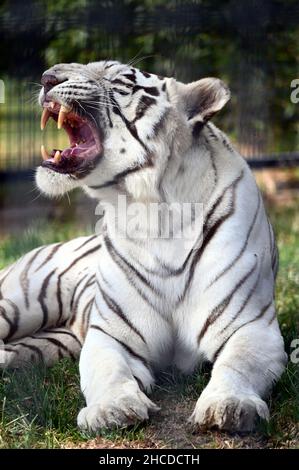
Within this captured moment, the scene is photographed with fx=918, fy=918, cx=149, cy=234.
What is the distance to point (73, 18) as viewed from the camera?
14.5 ft

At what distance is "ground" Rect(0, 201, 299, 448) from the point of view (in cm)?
197

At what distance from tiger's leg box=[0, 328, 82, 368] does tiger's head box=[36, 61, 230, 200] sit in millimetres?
531

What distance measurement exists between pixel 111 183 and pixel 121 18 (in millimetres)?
2255

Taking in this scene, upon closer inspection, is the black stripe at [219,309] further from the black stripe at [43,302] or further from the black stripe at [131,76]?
the black stripe at [43,302]

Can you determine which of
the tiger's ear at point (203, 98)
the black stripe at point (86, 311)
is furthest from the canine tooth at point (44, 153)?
the black stripe at point (86, 311)

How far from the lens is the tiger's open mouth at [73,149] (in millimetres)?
2314

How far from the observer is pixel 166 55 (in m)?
4.77

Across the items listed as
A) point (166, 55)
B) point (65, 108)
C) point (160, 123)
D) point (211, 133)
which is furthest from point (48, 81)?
point (166, 55)

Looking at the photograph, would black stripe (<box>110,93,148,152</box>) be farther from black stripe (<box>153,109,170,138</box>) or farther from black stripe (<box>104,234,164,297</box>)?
black stripe (<box>104,234,164,297</box>)

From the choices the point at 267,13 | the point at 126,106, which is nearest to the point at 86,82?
the point at 126,106

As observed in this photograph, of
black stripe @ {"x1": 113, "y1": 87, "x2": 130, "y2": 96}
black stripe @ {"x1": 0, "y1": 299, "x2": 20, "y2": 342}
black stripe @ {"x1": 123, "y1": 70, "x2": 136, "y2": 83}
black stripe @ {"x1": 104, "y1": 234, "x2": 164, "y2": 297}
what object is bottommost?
black stripe @ {"x1": 0, "y1": 299, "x2": 20, "y2": 342}

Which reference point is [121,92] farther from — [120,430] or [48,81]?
[120,430]

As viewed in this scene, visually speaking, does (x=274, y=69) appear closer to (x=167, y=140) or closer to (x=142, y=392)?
(x=167, y=140)

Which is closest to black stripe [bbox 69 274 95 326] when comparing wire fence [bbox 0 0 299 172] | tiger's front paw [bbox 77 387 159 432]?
tiger's front paw [bbox 77 387 159 432]
